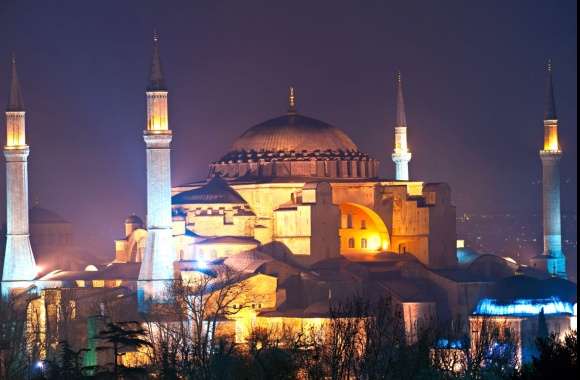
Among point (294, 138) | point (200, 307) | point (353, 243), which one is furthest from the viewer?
point (294, 138)

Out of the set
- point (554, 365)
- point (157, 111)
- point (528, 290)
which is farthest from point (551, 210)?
point (554, 365)

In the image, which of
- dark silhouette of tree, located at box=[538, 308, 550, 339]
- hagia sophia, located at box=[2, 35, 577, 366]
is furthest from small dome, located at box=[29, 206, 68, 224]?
dark silhouette of tree, located at box=[538, 308, 550, 339]

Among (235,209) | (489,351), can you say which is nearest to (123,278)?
(235,209)

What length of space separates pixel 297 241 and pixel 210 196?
9.94 feet

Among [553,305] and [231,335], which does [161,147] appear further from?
[553,305]

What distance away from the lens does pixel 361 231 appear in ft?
219

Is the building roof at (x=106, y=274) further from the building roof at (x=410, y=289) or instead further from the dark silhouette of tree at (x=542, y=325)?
the dark silhouette of tree at (x=542, y=325)

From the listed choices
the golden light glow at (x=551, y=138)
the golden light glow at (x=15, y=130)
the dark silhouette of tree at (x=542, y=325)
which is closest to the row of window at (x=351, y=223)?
the golden light glow at (x=551, y=138)

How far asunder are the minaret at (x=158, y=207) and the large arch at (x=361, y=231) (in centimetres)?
795

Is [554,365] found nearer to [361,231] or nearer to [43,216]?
[361,231]

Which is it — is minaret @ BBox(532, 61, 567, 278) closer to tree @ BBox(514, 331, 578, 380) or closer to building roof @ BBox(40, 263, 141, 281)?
building roof @ BBox(40, 263, 141, 281)

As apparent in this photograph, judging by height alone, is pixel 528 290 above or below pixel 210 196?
below

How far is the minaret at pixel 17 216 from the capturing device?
208ft

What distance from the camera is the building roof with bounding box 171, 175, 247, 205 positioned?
65188 mm
